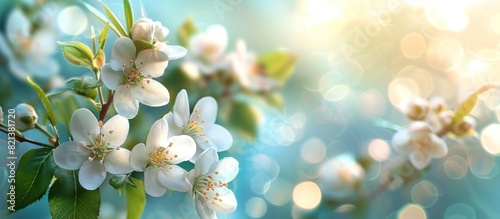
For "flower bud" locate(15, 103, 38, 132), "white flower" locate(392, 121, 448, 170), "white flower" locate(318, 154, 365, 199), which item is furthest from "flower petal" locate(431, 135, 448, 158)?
"flower bud" locate(15, 103, 38, 132)

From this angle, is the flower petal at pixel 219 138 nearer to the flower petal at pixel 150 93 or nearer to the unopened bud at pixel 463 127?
the flower petal at pixel 150 93

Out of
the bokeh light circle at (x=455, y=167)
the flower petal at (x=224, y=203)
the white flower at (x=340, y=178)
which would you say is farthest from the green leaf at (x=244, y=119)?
the bokeh light circle at (x=455, y=167)

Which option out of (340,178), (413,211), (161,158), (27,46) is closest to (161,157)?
(161,158)

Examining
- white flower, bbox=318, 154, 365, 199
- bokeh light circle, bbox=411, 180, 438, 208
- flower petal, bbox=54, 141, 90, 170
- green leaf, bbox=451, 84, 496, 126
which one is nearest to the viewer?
flower petal, bbox=54, 141, 90, 170

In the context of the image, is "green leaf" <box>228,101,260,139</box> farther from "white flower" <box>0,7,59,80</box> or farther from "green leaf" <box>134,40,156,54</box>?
"green leaf" <box>134,40,156,54</box>

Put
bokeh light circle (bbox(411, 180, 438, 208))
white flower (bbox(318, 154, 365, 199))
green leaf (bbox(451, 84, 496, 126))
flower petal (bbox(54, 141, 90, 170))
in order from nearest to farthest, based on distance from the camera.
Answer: flower petal (bbox(54, 141, 90, 170)) → green leaf (bbox(451, 84, 496, 126)) → white flower (bbox(318, 154, 365, 199)) → bokeh light circle (bbox(411, 180, 438, 208))

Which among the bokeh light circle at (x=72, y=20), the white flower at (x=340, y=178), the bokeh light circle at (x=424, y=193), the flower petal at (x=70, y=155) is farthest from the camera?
the bokeh light circle at (x=424, y=193)

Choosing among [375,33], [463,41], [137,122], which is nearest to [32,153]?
[137,122]
